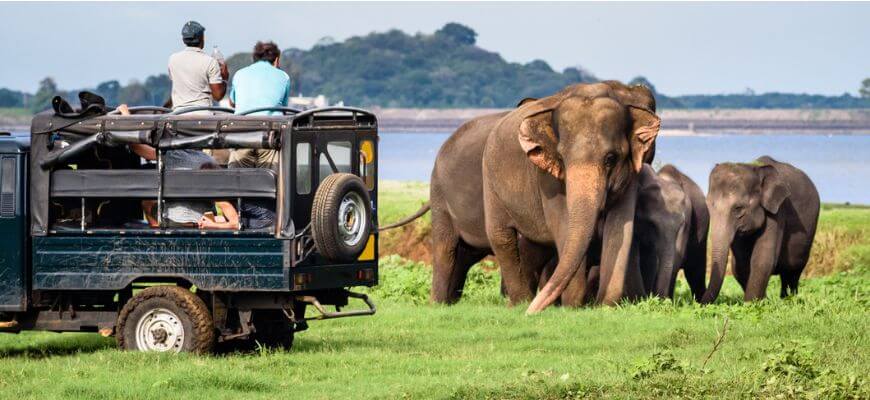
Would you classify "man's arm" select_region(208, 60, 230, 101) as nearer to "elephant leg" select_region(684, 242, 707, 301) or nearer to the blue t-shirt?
the blue t-shirt

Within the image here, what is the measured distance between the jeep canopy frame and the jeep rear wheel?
0.86 m

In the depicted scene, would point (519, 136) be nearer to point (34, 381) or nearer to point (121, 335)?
point (121, 335)

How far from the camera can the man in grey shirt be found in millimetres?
16672

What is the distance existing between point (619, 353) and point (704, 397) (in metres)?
2.54

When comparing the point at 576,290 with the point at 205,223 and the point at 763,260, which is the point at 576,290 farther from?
the point at 205,223

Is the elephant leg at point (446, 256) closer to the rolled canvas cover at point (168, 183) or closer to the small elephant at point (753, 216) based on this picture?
the small elephant at point (753, 216)

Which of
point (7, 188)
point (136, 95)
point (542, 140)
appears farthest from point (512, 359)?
point (136, 95)

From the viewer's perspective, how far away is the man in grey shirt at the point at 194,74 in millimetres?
16672

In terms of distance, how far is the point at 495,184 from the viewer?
2019 centimetres

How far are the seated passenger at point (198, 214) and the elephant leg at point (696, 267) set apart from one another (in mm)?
10894

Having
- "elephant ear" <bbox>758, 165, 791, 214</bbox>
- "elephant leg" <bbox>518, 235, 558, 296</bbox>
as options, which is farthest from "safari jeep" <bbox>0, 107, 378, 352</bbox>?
"elephant ear" <bbox>758, 165, 791, 214</bbox>

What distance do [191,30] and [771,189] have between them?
33.7ft

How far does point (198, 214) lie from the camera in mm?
15094

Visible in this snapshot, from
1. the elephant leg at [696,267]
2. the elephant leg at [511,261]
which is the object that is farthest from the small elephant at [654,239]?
the elephant leg at [696,267]
